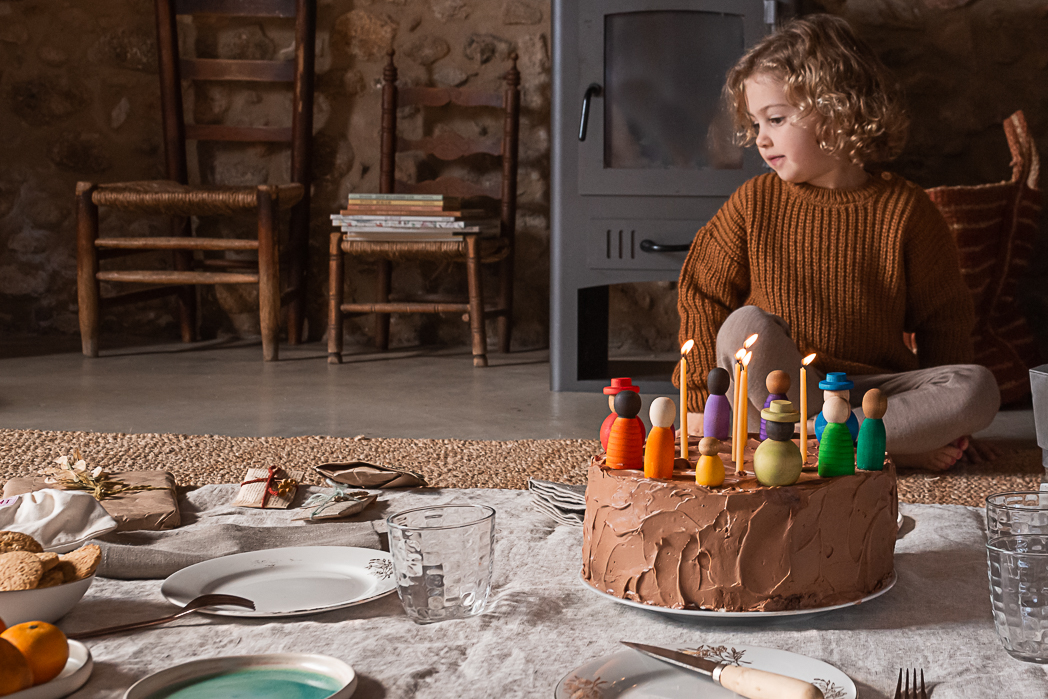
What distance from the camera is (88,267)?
9.69 feet

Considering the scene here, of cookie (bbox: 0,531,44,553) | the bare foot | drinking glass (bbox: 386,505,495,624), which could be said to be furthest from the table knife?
the bare foot

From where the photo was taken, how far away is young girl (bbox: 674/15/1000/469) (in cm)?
169

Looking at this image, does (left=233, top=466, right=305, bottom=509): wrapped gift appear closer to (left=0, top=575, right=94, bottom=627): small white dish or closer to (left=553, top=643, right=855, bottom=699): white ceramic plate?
(left=0, top=575, right=94, bottom=627): small white dish

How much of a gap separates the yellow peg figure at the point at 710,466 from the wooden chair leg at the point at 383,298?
2501mm

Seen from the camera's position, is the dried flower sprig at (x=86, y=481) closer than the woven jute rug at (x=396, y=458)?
Yes

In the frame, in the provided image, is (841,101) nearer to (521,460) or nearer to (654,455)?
(521,460)

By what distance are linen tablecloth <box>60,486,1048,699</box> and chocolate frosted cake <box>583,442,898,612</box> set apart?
0.02m

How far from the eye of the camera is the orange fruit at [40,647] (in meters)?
0.60

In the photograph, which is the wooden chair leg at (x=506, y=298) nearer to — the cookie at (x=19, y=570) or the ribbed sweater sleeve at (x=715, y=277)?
the ribbed sweater sleeve at (x=715, y=277)

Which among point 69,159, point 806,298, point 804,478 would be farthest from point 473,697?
point 69,159

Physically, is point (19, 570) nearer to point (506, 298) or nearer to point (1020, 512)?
point (1020, 512)

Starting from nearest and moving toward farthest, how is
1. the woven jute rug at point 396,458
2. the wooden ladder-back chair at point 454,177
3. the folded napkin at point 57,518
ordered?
the folded napkin at point 57,518
the woven jute rug at point 396,458
the wooden ladder-back chair at point 454,177

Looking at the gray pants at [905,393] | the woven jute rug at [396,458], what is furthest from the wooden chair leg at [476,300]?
the gray pants at [905,393]

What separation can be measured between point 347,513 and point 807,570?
1.63 ft
